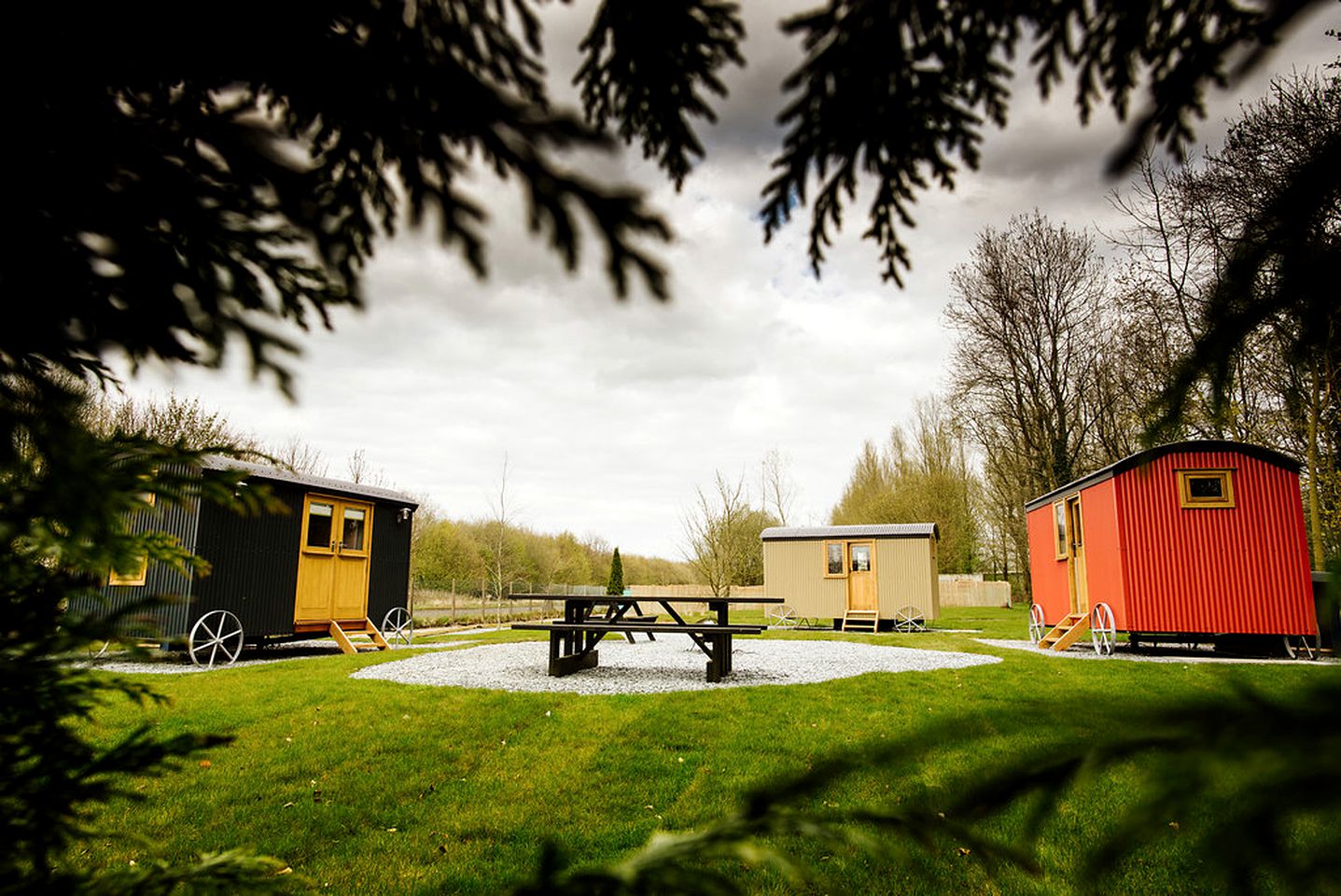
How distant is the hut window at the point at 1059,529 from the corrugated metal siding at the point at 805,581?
524cm

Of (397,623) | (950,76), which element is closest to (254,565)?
(397,623)

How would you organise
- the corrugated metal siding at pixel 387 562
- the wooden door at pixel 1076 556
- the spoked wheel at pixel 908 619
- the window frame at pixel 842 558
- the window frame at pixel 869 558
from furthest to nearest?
the window frame at pixel 842 558, the window frame at pixel 869 558, the spoked wheel at pixel 908 619, the corrugated metal siding at pixel 387 562, the wooden door at pixel 1076 556

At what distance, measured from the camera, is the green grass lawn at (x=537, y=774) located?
9.36 ft

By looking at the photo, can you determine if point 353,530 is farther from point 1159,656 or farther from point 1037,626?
point 1159,656

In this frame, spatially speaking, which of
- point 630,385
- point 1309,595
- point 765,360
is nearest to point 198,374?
point 630,385

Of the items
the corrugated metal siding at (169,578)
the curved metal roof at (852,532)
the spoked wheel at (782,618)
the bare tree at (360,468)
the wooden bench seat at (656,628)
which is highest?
the bare tree at (360,468)

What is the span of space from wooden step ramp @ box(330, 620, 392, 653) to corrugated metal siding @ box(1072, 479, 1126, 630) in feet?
35.3

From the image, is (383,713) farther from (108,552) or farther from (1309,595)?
(1309,595)

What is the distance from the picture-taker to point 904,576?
16.1 m

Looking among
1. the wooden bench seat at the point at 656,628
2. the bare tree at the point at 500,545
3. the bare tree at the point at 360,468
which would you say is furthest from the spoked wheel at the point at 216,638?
the bare tree at the point at 360,468

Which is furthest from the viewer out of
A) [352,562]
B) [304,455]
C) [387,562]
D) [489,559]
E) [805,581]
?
[489,559]

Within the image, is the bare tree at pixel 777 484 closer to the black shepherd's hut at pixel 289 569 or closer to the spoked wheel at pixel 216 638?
the black shepherd's hut at pixel 289 569

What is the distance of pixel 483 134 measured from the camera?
34.4 inches

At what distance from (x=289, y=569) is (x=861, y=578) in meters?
12.2
